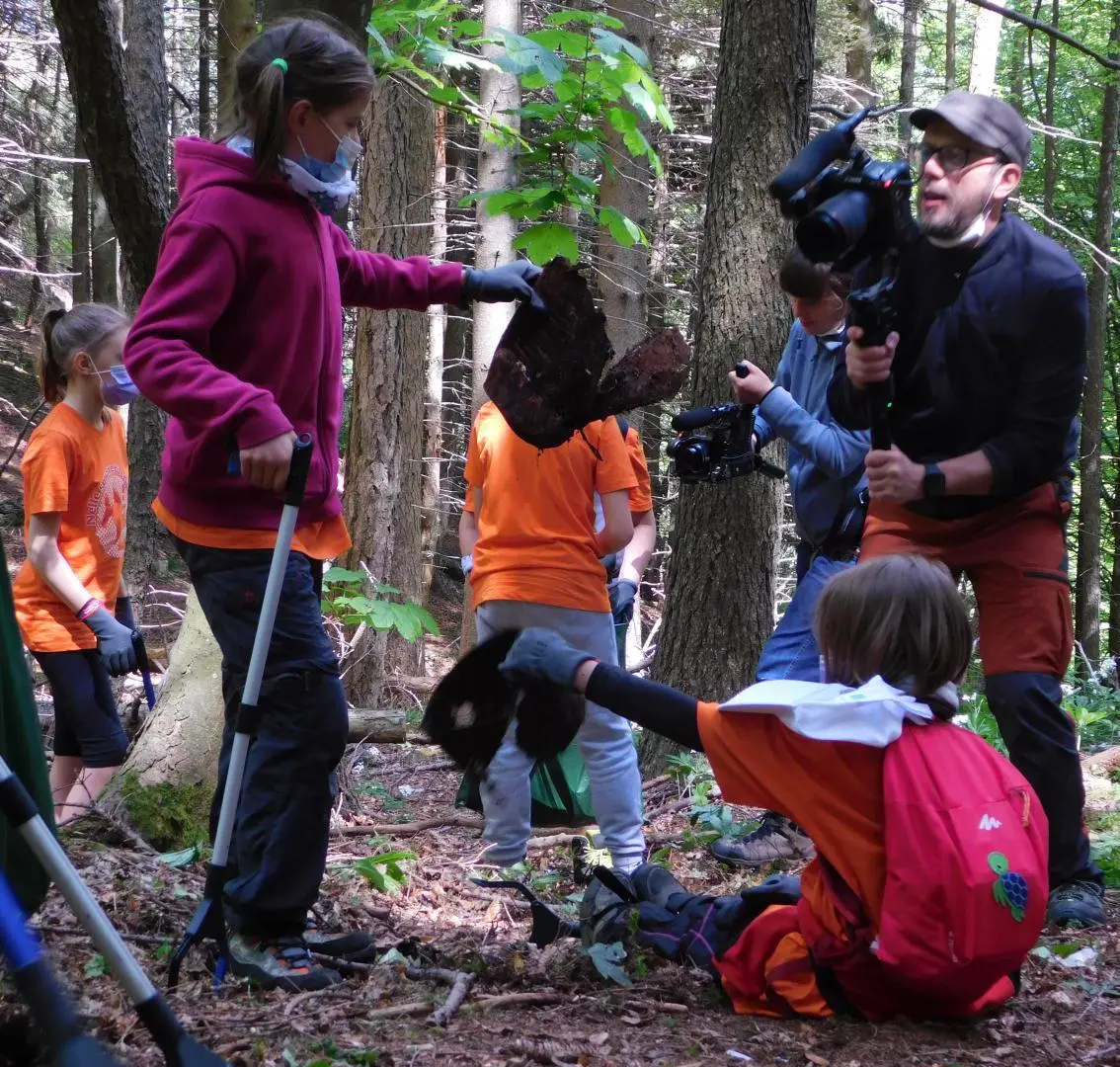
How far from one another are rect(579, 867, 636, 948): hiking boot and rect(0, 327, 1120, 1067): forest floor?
7cm

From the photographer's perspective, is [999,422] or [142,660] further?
[142,660]

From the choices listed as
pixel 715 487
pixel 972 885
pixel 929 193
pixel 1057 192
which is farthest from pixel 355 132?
pixel 1057 192

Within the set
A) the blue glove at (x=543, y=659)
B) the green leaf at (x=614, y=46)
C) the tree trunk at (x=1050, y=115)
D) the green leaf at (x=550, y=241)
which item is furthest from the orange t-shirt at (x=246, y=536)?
the tree trunk at (x=1050, y=115)

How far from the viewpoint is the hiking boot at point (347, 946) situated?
9.67 ft

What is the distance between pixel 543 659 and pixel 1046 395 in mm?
1735

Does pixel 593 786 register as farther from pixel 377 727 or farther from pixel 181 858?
pixel 377 727

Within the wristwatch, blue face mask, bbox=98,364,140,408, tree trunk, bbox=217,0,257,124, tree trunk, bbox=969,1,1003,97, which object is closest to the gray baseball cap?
the wristwatch

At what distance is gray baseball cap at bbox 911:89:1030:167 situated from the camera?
10.7 ft

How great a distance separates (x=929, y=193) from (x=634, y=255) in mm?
7608

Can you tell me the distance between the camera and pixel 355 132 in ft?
9.82

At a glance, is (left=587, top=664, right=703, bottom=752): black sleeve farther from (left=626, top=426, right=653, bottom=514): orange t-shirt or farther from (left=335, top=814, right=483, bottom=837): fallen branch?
(left=335, top=814, right=483, bottom=837): fallen branch

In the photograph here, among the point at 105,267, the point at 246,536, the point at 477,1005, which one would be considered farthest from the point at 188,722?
the point at 105,267

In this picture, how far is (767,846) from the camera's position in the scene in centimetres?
423

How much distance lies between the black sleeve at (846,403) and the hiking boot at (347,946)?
6.87ft
